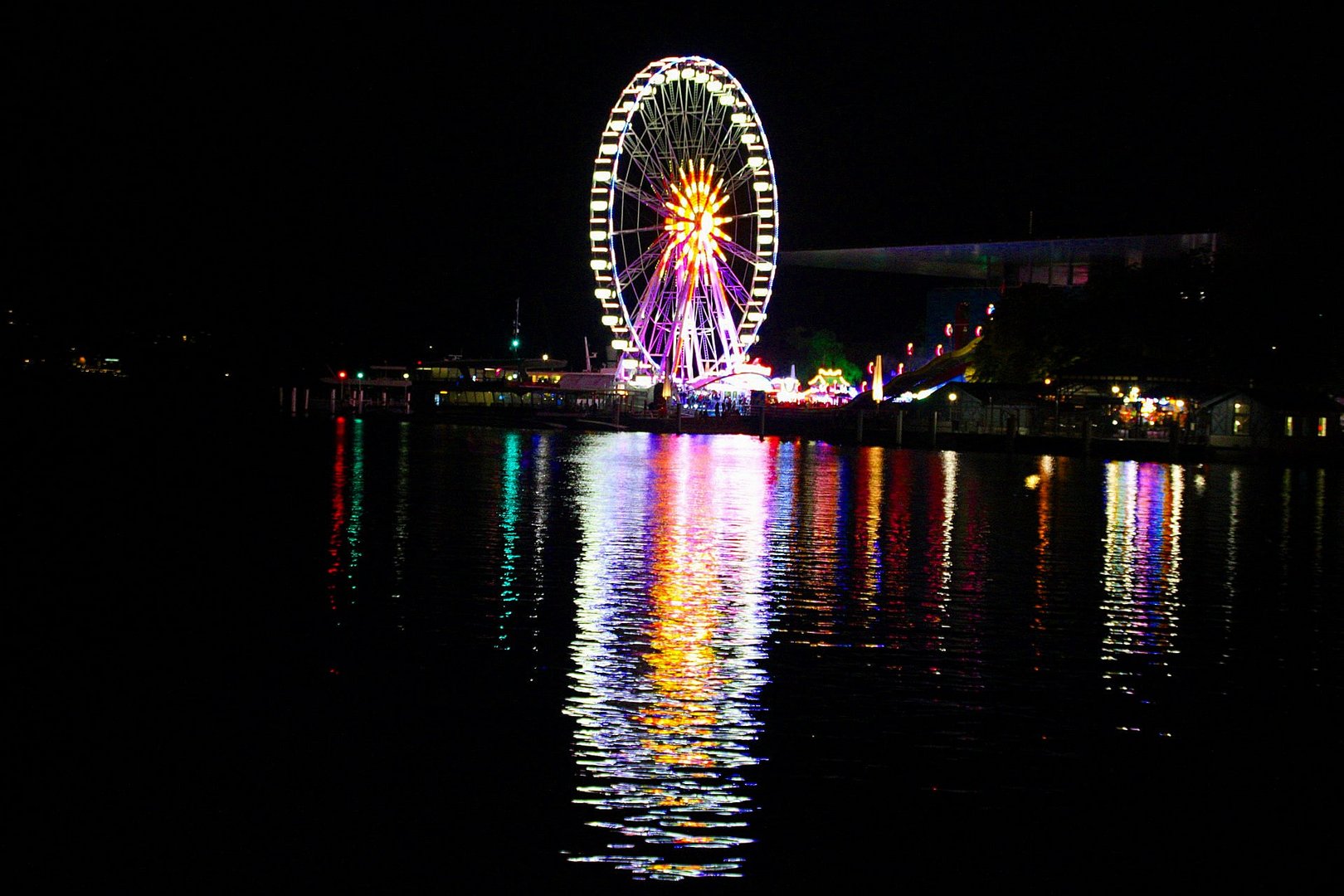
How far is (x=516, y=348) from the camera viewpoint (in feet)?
365

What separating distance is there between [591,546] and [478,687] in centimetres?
843

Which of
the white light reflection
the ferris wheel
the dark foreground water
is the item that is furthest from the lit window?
the white light reflection

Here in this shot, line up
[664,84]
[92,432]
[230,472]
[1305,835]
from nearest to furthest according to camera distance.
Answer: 1. [1305,835]
2. [230,472]
3. [92,432]
4. [664,84]

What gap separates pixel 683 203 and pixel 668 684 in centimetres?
4720

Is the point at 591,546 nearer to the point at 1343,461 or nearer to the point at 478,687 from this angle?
Answer: the point at 478,687

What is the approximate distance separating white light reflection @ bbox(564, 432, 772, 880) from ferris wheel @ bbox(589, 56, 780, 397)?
33.9 metres

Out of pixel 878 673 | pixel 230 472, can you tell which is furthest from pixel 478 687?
pixel 230 472

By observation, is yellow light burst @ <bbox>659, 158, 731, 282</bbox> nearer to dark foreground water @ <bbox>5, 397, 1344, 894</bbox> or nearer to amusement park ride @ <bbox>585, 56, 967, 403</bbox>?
amusement park ride @ <bbox>585, 56, 967, 403</bbox>

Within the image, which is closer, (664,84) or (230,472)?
(230,472)

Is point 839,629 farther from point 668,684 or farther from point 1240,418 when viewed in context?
point 1240,418

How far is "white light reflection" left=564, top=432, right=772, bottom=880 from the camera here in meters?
7.17

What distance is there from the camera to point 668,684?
1039cm

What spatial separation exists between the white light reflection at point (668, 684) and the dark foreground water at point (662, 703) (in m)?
0.04

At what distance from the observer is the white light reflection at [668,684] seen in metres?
7.17
